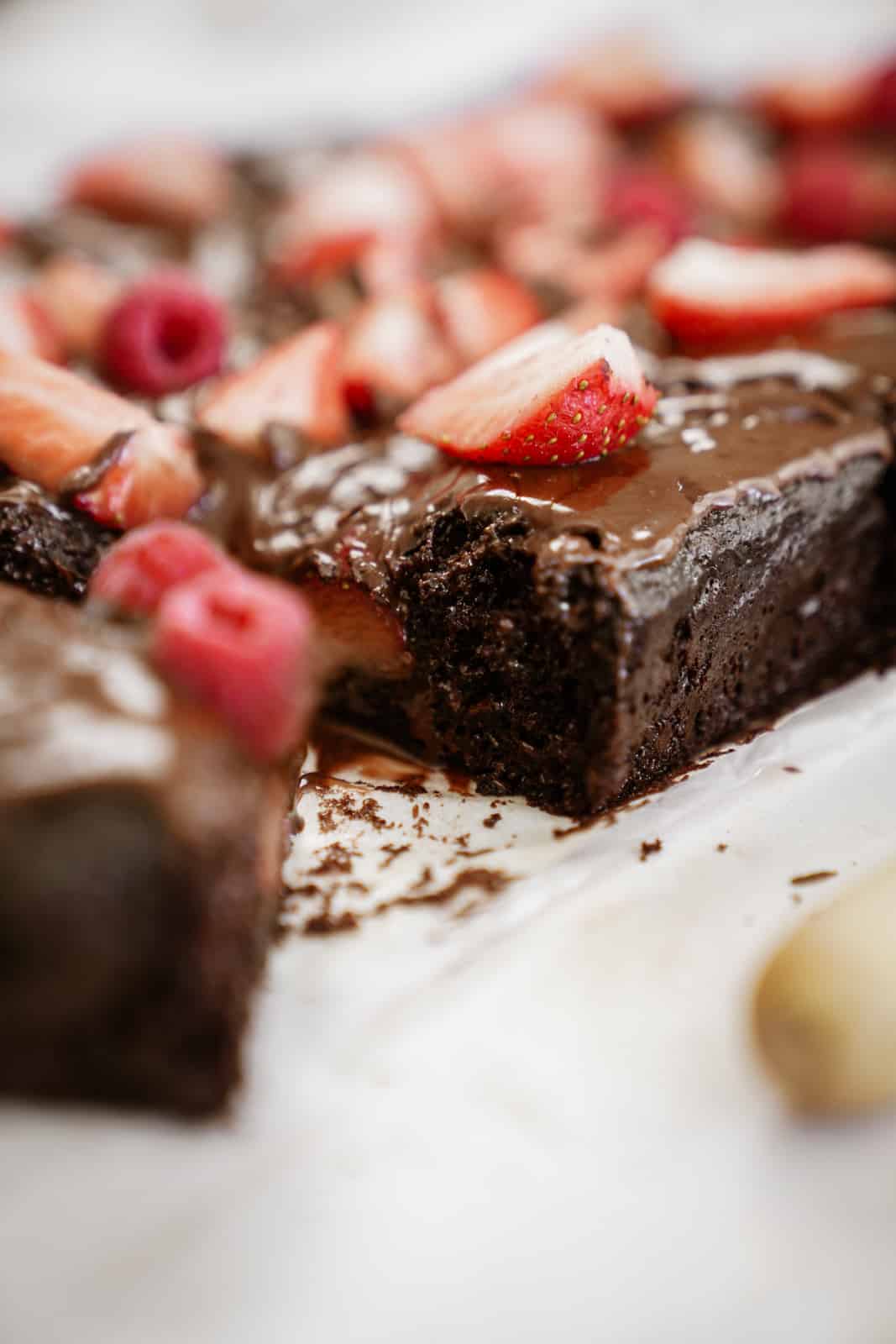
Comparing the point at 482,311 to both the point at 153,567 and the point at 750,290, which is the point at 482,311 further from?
the point at 153,567

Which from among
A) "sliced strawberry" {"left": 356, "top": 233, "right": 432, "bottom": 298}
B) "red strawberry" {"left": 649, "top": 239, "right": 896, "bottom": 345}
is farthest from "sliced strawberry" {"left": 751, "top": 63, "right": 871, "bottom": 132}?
"sliced strawberry" {"left": 356, "top": 233, "right": 432, "bottom": 298}

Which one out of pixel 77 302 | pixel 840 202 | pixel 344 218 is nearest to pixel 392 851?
pixel 77 302

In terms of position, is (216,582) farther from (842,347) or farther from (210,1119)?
(842,347)

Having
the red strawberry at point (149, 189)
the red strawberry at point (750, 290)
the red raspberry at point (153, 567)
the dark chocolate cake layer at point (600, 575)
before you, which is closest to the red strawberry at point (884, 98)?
the red strawberry at point (750, 290)

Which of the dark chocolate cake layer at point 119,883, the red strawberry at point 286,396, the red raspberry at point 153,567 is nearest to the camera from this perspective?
the dark chocolate cake layer at point 119,883

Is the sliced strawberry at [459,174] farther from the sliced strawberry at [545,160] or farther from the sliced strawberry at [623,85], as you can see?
the sliced strawberry at [623,85]

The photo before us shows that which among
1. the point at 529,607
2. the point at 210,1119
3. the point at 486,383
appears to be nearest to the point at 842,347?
the point at 486,383
